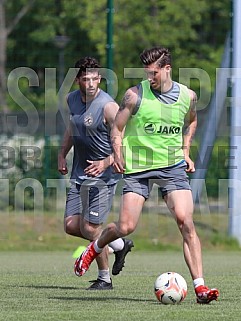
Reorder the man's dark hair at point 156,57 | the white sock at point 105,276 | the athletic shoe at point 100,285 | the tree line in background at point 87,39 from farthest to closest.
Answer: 1. the tree line in background at point 87,39
2. the white sock at point 105,276
3. the athletic shoe at point 100,285
4. the man's dark hair at point 156,57

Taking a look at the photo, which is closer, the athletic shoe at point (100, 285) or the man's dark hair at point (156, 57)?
the man's dark hair at point (156, 57)

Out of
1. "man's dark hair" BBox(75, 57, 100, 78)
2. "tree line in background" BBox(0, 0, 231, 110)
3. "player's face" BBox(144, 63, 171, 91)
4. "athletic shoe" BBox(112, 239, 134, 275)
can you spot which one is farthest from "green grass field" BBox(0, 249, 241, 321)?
"tree line in background" BBox(0, 0, 231, 110)

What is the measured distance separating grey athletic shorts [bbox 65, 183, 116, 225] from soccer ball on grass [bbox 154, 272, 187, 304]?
1.88 metres

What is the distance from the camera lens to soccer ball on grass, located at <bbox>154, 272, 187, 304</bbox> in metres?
8.34

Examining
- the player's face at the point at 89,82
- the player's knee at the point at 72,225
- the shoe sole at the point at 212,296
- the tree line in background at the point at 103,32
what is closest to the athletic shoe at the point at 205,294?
the shoe sole at the point at 212,296

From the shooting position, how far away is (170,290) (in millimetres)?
8336

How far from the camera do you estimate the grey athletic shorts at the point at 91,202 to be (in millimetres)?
10164

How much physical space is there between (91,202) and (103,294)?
4.01 ft

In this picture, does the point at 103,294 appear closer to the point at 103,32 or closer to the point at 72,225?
the point at 72,225

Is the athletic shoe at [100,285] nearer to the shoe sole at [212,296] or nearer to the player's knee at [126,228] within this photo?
the player's knee at [126,228]

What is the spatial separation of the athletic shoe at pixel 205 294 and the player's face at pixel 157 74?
1867 mm

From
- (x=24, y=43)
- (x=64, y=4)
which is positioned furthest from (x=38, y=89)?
(x=64, y=4)

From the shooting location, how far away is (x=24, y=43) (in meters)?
18.9

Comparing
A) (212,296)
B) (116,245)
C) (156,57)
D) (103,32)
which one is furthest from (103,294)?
(103,32)
